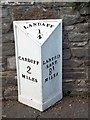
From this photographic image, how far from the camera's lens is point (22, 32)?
142 inches

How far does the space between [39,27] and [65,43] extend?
1.29 ft

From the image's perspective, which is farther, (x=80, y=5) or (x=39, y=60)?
(x=80, y=5)

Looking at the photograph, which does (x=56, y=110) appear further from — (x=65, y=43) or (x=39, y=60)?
(x=65, y=43)

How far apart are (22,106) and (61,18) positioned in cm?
114

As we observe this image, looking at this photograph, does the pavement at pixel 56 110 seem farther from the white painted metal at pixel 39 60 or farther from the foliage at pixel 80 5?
the foliage at pixel 80 5

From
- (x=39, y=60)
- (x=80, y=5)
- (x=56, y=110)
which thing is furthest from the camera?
(x=56, y=110)

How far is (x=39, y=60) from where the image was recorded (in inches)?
139

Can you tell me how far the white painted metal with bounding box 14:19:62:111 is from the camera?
3559mm

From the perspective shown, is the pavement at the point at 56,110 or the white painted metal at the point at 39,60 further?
the pavement at the point at 56,110

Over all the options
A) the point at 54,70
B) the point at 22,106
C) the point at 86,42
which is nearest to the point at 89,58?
the point at 86,42

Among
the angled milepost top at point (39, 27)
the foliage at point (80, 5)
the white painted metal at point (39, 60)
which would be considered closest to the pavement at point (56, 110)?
the white painted metal at point (39, 60)

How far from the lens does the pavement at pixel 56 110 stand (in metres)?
3.67

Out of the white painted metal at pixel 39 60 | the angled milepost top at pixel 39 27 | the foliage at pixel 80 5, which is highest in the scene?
the foliage at pixel 80 5

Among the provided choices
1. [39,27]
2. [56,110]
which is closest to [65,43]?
[39,27]
